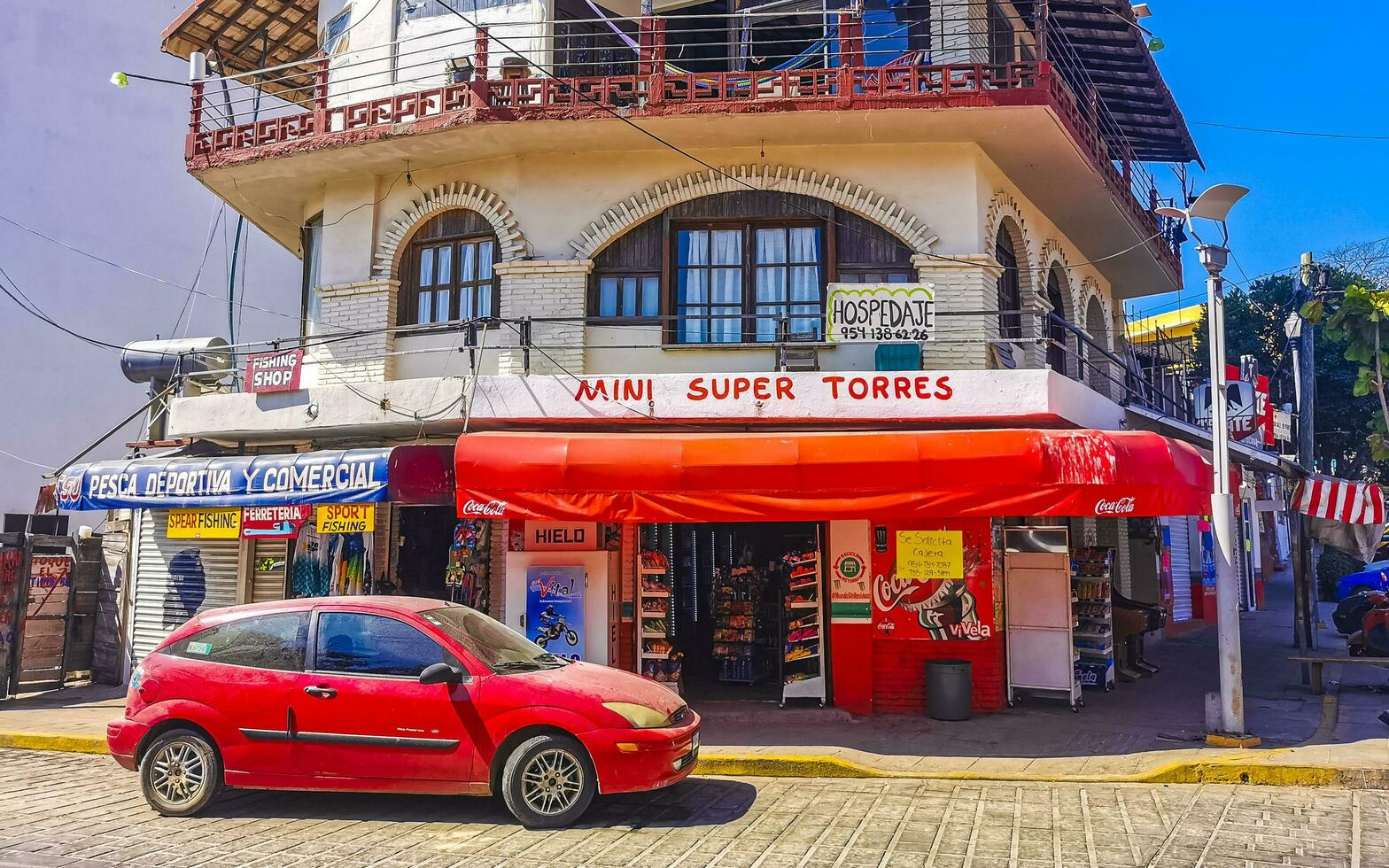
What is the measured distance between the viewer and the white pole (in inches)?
396

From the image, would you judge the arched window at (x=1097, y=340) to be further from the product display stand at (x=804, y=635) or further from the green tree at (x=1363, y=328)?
the product display stand at (x=804, y=635)

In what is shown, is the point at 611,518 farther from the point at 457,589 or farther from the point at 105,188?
the point at 105,188

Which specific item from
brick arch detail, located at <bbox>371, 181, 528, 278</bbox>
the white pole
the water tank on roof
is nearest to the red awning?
the white pole

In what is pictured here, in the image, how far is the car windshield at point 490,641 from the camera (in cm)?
800

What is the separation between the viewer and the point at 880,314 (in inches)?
460

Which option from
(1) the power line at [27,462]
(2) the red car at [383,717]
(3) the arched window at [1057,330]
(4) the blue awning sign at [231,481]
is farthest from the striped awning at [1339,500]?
(1) the power line at [27,462]

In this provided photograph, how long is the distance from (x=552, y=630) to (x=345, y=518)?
2.88 meters

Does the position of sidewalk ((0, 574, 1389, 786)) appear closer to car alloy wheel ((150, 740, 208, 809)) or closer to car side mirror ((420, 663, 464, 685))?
car side mirror ((420, 663, 464, 685))

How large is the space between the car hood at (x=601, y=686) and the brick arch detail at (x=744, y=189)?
20.3 feet

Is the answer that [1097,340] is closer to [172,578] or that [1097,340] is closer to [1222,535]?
[1222,535]

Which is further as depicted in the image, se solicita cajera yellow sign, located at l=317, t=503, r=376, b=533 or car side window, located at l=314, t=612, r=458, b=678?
se solicita cajera yellow sign, located at l=317, t=503, r=376, b=533

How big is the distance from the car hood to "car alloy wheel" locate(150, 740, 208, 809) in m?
2.55

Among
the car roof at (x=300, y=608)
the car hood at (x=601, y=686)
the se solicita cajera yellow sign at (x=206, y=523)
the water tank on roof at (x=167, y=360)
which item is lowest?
the car hood at (x=601, y=686)

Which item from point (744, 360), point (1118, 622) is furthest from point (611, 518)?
point (1118, 622)
